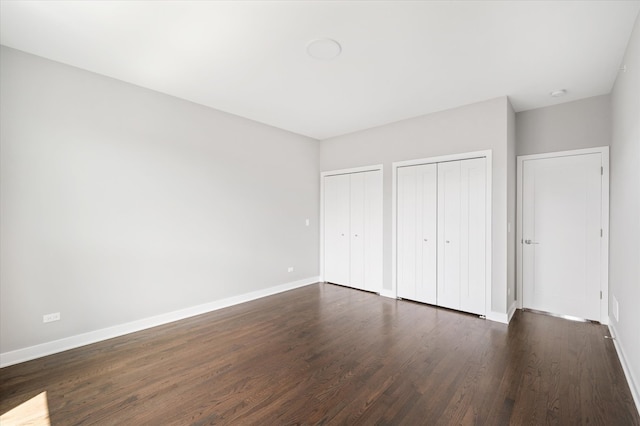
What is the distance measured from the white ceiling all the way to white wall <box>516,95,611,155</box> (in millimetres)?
165

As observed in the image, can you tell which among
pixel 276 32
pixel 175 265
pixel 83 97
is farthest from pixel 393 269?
pixel 83 97

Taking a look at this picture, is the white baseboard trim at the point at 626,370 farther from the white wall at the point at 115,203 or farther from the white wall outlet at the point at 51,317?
the white wall outlet at the point at 51,317

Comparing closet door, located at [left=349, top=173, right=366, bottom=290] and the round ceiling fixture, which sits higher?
the round ceiling fixture

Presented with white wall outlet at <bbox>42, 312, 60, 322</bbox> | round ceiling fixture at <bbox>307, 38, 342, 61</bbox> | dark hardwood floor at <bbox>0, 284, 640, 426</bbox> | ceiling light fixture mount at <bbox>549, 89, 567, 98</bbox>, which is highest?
round ceiling fixture at <bbox>307, 38, 342, 61</bbox>

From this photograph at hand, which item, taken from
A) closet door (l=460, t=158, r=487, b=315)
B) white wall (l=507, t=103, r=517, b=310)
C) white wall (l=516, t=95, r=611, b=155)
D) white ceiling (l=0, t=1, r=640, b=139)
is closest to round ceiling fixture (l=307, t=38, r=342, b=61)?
white ceiling (l=0, t=1, r=640, b=139)

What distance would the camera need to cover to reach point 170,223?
3594mm

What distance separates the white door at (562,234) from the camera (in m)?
3.54

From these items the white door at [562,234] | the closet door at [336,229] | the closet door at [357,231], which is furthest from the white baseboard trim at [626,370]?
the closet door at [336,229]

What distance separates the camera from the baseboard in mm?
2598

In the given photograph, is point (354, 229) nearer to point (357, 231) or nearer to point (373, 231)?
point (357, 231)

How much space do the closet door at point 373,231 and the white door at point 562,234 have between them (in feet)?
6.75

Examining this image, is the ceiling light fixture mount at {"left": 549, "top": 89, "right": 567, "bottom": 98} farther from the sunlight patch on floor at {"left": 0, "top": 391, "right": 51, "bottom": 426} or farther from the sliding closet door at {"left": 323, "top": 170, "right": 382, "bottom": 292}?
the sunlight patch on floor at {"left": 0, "top": 391, "right": 51, "bottom": 426}

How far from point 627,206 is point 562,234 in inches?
56.2

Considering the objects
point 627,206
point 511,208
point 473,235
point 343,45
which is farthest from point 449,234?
point 343,45
